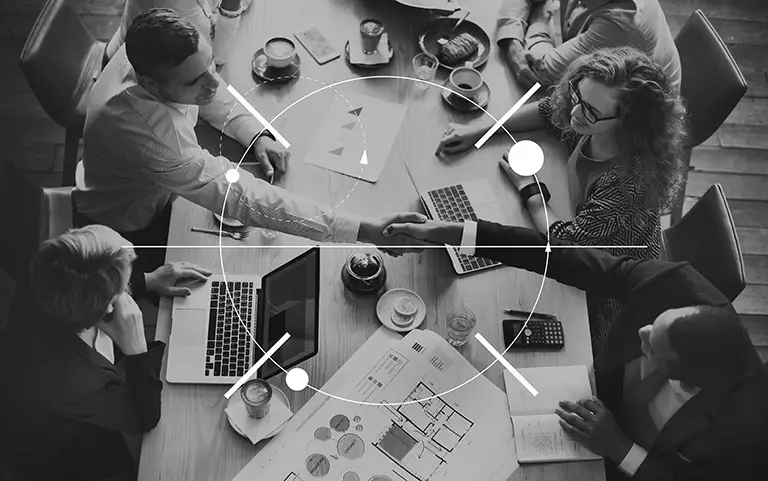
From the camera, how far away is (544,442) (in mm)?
1521

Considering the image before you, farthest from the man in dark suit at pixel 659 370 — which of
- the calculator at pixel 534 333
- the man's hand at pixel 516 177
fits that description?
the man's hand at pixel 516 177

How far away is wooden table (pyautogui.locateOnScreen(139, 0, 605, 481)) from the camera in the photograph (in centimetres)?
150

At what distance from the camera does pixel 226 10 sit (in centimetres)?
207

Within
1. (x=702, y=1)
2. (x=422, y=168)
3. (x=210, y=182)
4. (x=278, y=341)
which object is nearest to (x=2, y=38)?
(x=210, y=182)

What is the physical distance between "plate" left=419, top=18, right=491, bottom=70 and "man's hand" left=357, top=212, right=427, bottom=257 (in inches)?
23.8

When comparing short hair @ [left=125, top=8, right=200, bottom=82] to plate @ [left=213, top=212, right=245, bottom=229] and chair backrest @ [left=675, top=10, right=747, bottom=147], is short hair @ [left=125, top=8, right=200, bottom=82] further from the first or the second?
chair backrest @ [left=675, top=10, right=747, bottom=147]

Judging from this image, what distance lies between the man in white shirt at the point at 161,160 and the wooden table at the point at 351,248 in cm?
7

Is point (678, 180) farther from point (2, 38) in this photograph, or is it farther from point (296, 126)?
point (2, 38)

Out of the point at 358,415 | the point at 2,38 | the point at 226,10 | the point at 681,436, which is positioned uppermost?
the point at 2,38

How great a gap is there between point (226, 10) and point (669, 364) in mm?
1530

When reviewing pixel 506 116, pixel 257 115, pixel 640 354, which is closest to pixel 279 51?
pixel 257 115

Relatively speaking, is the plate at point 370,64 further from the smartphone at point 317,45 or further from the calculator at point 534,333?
the calculator at point 534,333

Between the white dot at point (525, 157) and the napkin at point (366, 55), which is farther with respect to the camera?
the napkin at point (366, 55)

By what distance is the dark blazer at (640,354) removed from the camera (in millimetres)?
1361
